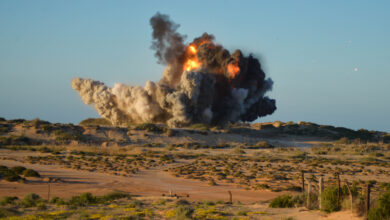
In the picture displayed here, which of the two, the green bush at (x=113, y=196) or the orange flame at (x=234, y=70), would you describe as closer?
the green bush at (x=113, y=196)

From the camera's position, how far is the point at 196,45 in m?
70.2

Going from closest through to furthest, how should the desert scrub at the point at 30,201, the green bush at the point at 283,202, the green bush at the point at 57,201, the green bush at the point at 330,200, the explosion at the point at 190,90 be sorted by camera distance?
the green bush at the point at 330,200
the green bush at the point at 283,202
the desert scrub at the point at 30,201
the green bush at the point at 57,201
the explosion at the point at 190,90

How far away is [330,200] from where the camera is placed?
44.8ft

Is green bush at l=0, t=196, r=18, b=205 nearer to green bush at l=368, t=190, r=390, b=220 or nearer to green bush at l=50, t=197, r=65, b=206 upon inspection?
green bush at l=50, t=197, r=65, b=206

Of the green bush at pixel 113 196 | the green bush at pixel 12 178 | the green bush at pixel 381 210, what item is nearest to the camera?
the green bush at pixel 381 210

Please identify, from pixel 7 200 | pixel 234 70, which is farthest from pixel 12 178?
pixel 234 70

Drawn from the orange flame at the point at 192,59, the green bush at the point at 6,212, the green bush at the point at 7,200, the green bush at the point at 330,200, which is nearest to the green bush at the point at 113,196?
the green bush at the point at 7,200

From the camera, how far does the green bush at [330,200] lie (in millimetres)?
13469

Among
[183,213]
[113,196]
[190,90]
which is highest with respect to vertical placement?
[190,90]

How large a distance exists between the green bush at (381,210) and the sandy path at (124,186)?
8.23 metres

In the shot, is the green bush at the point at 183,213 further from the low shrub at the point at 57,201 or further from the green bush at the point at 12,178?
the green bush at the point at 12,178

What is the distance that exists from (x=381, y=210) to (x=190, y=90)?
45998mm

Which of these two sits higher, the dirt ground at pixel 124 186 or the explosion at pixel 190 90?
the explosion at pixel 190 90

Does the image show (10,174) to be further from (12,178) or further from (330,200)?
(330,200)
